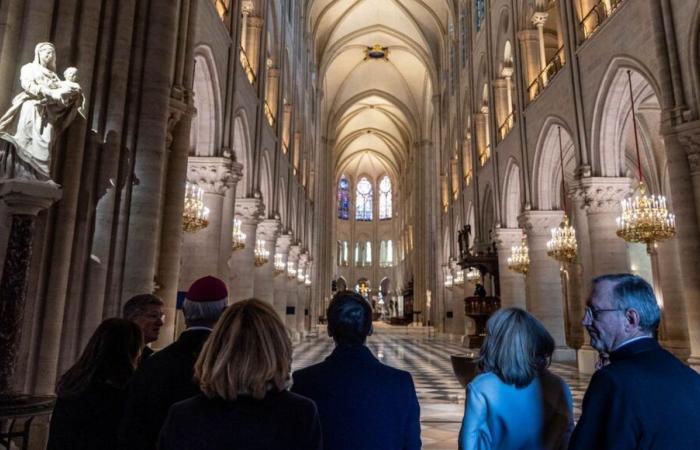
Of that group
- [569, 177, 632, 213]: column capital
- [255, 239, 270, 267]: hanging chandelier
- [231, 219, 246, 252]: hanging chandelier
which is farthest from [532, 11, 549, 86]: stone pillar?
[255, 239, 270, 267]: hanging chandelier

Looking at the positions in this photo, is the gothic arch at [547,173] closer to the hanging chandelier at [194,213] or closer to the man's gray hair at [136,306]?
the hanging chandelier at [194,213]

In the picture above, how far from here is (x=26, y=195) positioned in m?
4.30

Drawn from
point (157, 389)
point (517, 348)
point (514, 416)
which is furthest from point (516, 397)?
point (157, 389)

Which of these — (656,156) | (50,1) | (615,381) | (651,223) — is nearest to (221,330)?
(615,381)

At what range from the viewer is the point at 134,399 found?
5.82 feet

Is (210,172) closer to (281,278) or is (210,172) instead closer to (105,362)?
(105,362)

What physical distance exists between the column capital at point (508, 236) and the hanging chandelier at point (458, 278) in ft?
20.4

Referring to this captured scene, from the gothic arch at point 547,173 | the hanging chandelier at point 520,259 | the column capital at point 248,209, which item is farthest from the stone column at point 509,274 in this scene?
the column capital at point 248,209

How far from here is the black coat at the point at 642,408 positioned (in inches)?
50.9

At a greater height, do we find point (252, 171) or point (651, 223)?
point (252, 171)

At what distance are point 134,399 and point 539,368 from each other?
146cm

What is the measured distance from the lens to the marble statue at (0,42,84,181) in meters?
4.32

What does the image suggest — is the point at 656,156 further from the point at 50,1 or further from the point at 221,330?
the point at 221,330

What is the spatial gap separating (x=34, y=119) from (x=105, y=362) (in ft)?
10.7
